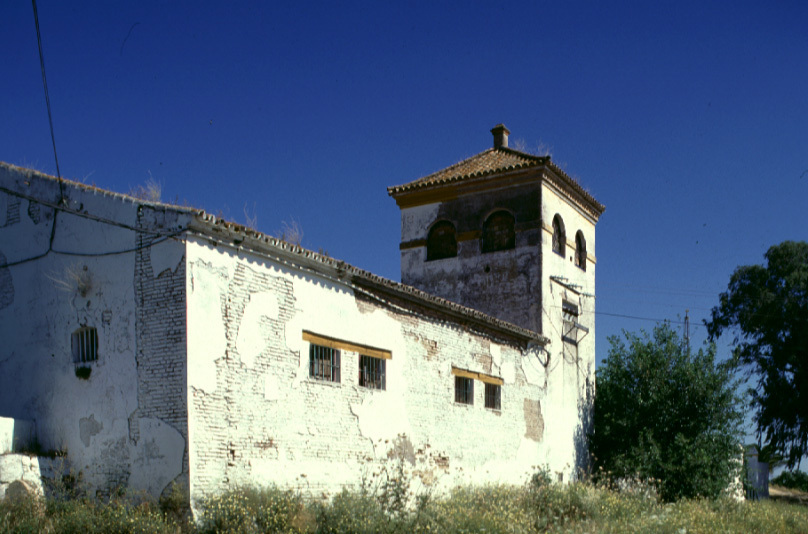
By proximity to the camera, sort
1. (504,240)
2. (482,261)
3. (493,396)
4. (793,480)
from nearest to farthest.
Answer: (493,396)
(504,240)
(482,261)
(793,480)

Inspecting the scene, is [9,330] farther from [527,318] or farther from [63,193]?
[527,318]

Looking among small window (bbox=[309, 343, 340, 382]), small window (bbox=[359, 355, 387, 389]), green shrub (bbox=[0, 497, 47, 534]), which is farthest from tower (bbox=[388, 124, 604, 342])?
green shrub (bbox=[0, 497, 47, 534])

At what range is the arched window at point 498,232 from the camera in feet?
69.3

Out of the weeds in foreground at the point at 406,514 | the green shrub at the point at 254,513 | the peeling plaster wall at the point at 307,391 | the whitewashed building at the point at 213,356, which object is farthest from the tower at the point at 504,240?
the green shrub at the point at 254,513

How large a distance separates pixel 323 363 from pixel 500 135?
1331 centimetres

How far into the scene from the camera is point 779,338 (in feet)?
98.1

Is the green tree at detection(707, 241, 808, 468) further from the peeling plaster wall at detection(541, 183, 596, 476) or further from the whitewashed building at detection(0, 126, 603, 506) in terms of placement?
the whitewashed building at detection(0, 126, 603, 506)

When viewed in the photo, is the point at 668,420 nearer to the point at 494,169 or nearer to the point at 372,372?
the point at 494,169

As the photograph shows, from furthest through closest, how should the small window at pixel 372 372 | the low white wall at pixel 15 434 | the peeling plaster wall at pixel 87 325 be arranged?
the small window at pixel 372 372
the low white wall at pixel 15 434
the peeling plaster wall at pixel 87 325

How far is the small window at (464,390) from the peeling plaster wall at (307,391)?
185 mm

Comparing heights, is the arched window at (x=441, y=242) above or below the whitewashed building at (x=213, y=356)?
above

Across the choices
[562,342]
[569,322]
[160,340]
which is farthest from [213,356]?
[569,322]

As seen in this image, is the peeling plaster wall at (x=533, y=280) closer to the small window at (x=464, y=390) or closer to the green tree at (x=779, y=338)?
the small window at (x=464, y=390)

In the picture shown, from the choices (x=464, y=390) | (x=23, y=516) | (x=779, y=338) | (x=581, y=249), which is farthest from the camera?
(x=779, y=338)
